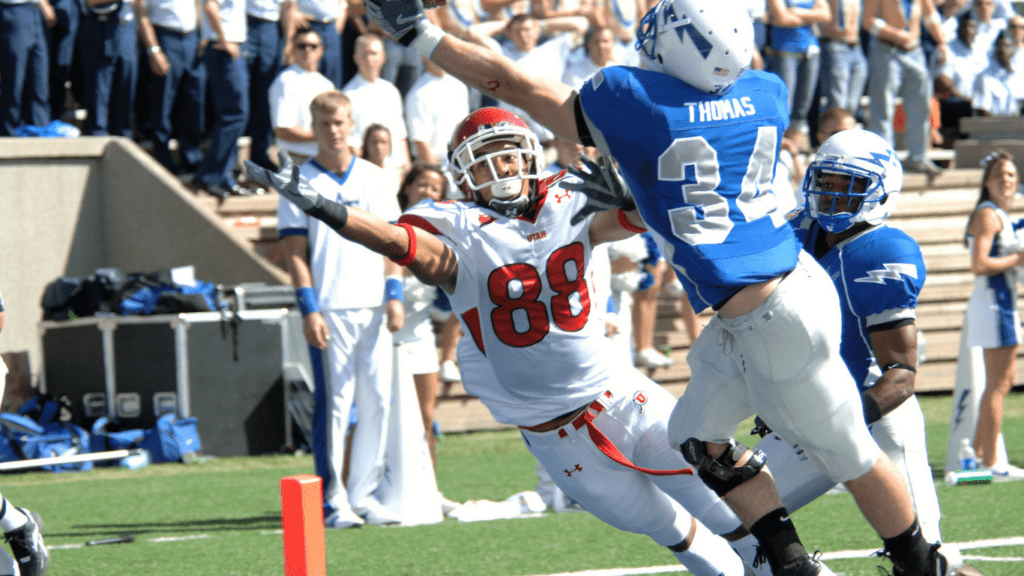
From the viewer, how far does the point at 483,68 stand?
11.2 ft

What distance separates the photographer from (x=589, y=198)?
361cm

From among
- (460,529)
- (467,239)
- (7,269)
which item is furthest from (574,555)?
(7,269)

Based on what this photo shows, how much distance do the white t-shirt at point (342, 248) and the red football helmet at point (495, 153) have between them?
2457 mm

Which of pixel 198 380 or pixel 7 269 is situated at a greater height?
pixel 7 269

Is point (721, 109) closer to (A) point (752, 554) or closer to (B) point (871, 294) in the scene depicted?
(B) point (871, 294)

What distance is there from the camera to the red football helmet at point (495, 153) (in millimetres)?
3889

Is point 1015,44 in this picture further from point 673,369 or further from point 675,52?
point 675,52

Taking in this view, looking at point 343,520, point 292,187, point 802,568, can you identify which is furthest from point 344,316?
point 802,568

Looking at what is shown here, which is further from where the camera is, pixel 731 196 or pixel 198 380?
pixel 198 380

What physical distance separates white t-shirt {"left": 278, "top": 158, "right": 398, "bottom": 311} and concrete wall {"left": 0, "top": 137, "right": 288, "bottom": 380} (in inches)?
119

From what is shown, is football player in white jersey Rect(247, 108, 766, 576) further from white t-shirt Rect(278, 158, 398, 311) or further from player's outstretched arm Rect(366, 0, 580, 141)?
white t-shirt Rect(278, 158, 398, 311)

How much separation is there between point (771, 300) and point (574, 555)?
2.23m

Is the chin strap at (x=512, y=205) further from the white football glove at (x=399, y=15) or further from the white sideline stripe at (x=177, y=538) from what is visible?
the white sideline stripe at (x=177, y=538)

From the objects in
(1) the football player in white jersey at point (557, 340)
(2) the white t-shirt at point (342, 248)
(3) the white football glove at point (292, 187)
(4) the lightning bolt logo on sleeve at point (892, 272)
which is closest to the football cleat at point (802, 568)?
(1) the football player in white jersey at point (557, 340)
